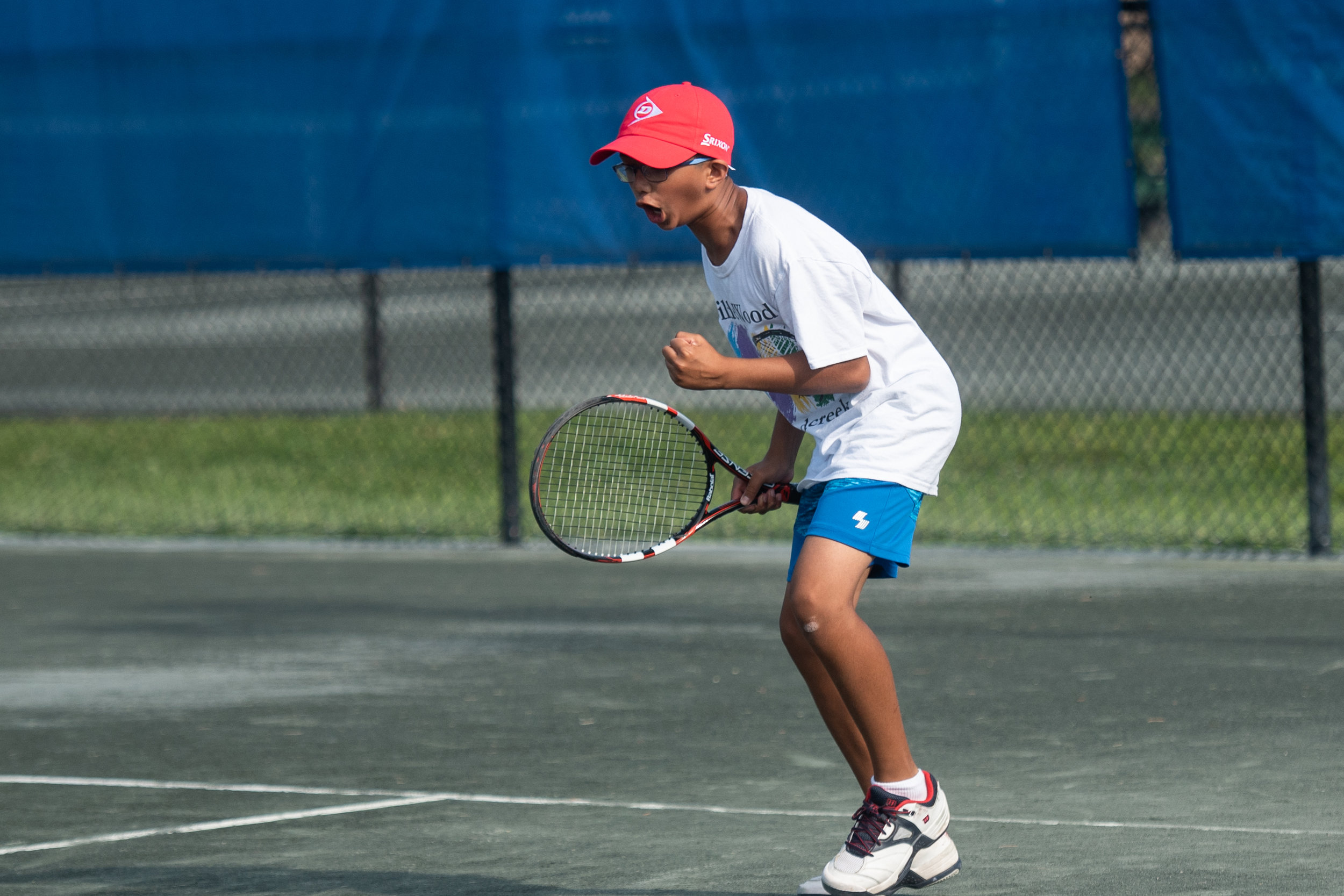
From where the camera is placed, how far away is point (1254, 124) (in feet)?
27.5

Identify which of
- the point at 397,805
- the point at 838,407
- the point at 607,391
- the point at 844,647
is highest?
the point at 838,407

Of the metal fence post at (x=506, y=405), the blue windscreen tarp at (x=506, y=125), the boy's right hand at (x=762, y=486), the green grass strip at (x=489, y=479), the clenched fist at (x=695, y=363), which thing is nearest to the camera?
Answer: the clenched fist at (x=695, y=363)

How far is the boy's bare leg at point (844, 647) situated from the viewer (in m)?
4.18

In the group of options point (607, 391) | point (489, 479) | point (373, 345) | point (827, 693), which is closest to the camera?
point (827, 693)

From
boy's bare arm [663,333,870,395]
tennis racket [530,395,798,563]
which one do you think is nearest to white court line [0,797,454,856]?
tennis racket [530,395,798,563]

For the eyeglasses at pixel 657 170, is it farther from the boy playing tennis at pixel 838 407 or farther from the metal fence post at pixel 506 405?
the metal fence post at pixel 506 405

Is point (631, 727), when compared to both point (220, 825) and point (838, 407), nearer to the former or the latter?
point (220, 825)

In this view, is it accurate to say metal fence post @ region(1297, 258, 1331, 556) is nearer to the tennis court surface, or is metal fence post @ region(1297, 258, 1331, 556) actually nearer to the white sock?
the tennis court surface

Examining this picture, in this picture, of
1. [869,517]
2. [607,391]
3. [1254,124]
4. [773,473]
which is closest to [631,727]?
[773,473]

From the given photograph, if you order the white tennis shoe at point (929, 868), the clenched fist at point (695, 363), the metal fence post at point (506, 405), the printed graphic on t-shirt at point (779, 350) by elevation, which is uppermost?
the clenched fist at point (695, 363)

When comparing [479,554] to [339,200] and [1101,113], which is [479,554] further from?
[1101,113]

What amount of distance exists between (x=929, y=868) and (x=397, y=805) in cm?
152

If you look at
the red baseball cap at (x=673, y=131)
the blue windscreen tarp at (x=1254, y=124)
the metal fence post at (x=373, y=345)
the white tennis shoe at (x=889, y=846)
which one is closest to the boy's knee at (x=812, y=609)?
the white tennis shoe at (x=889, y=846)

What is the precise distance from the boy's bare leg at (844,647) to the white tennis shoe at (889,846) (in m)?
0.07
